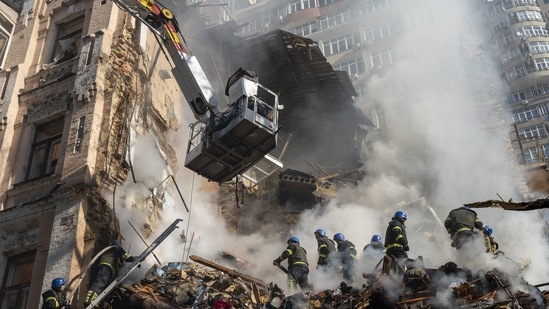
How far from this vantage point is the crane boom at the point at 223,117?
11.5 meters

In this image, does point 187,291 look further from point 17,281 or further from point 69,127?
point 69,127

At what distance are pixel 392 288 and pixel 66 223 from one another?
276 inches

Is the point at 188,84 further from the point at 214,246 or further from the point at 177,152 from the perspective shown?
the point at 214,246

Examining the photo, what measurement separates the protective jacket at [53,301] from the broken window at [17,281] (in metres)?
2.40

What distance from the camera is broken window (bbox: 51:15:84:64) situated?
51.4ft

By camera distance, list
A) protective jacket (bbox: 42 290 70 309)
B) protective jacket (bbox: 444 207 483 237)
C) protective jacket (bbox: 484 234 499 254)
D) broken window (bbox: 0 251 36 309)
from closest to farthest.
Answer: protective jacket (bbox: 42 290 70 309) → protective jacket (bbox: 484 234 499 254) → protective jacket (bbox: 444 207 483 237) → broken window (bbox: 0 251 36 309)

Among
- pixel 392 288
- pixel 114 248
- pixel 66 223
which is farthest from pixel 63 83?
pixel 392 288

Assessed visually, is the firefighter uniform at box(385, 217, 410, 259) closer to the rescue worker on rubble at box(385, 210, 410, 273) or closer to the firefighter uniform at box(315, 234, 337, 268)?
the rescue worker on rubble at box(385, 210, 410, 273)

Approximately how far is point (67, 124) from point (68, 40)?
3578mm

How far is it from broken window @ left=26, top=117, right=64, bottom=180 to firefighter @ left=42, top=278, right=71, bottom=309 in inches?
160

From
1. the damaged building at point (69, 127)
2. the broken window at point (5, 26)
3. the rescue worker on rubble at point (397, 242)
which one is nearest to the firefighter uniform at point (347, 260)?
the rescue worker on rubble at point (397, 242)

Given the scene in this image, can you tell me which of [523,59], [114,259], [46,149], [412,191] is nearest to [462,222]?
[114,259]

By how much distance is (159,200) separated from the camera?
47.8 ft

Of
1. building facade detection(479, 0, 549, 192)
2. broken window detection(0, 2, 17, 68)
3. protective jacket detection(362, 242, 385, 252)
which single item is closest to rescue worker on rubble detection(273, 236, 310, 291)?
protective jacket detection(362, 242, 385, 252)
